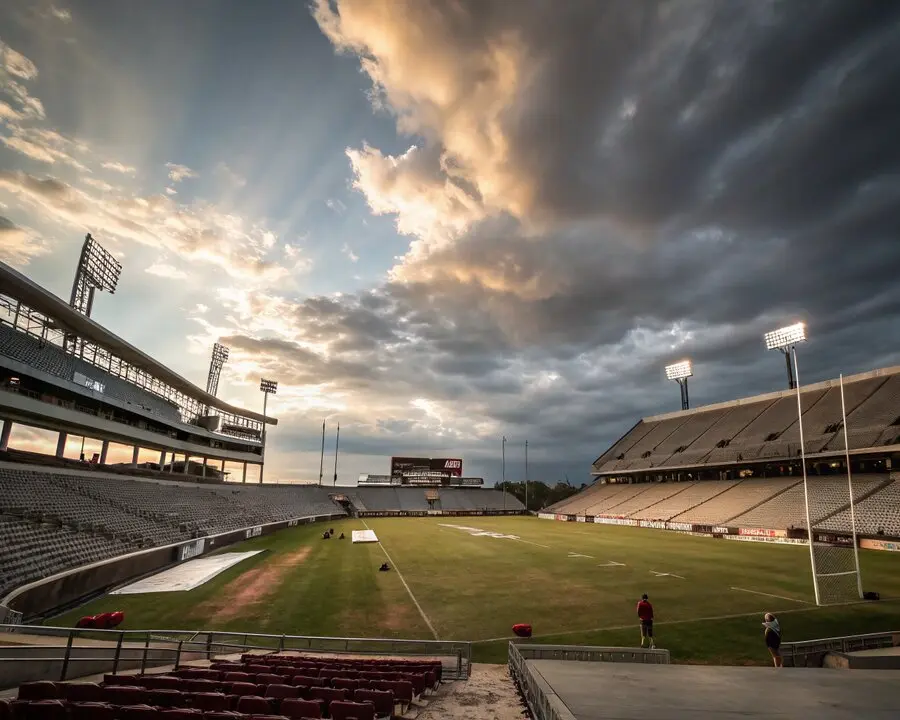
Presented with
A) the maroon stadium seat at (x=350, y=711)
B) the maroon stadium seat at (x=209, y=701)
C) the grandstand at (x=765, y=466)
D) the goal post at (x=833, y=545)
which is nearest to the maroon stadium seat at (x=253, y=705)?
the maroon stadium seat at (x=209, y=701)

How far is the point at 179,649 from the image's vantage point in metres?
12.9

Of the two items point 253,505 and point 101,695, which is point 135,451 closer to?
point 253,505

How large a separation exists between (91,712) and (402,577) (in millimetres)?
24991

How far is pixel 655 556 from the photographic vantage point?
116 feet

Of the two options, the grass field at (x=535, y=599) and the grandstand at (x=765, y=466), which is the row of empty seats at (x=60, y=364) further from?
the grandstand at (x=765, y=466)

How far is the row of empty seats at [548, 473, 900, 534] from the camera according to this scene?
134 ft

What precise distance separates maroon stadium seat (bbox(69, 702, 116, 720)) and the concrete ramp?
614cm

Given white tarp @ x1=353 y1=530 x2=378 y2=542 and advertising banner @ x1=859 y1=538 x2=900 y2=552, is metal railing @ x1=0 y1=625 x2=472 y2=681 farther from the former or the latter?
advertising banner @ x1=859 y1=538 x2=900 y2=552

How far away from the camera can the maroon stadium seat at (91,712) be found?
6.15m

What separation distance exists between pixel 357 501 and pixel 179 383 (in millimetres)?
51920

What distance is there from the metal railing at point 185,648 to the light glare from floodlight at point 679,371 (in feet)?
274

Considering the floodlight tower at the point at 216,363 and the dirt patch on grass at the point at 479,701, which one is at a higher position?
the floodlight tower at the point at 216,363

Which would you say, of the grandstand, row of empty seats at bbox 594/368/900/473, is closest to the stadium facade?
the grandstand

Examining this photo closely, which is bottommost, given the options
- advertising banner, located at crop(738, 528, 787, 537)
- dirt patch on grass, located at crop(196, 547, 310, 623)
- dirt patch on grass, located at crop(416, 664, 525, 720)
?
dirt patch on grass, located at crop(196, 547, 310, 623)
